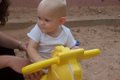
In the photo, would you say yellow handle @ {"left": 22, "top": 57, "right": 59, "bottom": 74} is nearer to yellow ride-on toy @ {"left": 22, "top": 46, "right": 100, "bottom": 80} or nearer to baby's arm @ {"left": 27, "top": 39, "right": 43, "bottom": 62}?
yellow ride-on toy @ {"left": 22, "top": 46, "right": 100, "bottom": 80}

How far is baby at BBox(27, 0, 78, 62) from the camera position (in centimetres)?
185

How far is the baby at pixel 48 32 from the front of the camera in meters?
1.85

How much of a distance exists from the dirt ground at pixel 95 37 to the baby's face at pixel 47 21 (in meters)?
2.02

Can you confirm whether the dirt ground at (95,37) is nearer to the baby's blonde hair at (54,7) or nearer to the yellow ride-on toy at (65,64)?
the baby's blonde hair at (54,7)

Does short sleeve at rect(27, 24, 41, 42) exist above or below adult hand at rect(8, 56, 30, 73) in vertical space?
above

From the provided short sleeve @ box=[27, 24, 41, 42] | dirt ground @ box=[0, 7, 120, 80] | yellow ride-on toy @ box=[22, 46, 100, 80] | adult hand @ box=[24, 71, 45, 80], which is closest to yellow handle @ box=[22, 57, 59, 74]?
yellow ride-on toy @ box=[22, 46, 100, 80]

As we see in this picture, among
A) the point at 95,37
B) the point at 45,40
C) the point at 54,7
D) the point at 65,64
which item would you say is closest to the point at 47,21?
the point at 54,7

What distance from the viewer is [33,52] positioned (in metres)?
1.95

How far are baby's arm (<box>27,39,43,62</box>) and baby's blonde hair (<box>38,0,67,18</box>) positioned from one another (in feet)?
0.74

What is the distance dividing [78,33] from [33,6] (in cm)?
113

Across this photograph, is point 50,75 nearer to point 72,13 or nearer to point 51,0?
point 51,0

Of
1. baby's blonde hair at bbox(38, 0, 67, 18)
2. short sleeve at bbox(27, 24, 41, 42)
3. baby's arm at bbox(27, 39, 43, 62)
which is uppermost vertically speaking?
baby's blonde hair at bbox(38, 0, 67, 18)

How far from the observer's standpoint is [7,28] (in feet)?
17.6

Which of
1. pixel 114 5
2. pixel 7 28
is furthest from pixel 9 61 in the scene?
pixel 114 5
